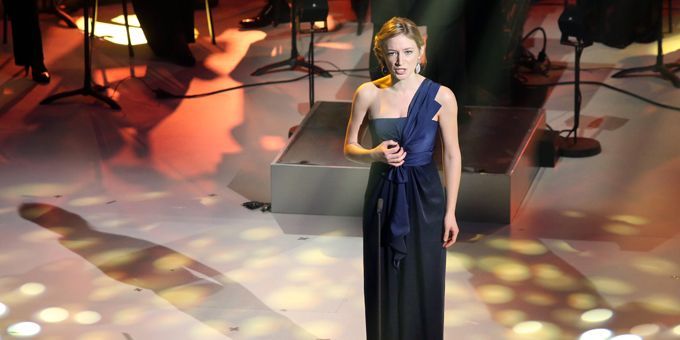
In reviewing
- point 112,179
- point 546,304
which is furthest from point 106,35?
point 546,304

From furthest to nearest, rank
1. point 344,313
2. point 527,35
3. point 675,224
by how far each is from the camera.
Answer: point 527,35, point 675,224, point 344,313

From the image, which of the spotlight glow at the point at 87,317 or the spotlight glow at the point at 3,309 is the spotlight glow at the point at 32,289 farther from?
the spotlight glow at the point at 87,317

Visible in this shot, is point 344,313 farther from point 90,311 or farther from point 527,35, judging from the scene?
point 527,35

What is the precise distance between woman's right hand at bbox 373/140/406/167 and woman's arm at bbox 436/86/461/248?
0.58 ft

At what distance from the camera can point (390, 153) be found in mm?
3299

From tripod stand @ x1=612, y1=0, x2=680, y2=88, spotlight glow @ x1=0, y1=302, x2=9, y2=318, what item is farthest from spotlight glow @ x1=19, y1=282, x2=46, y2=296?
tripod stand @ x1=612, y1=0, x2=680, y2=88

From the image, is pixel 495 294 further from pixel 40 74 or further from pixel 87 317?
pixel 40 74

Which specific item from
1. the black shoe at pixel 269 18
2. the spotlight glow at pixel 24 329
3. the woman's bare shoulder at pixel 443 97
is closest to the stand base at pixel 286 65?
the black shoe at pixel 269 18

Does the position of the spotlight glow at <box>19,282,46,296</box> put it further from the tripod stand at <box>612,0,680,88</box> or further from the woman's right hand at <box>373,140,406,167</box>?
the tripod stand at <box>612,0,680,88</box>

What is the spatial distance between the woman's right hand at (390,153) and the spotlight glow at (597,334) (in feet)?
4.33

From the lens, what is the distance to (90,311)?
14.9 ft

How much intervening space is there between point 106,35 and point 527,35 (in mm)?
3128

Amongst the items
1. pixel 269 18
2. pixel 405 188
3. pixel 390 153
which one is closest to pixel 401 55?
pixel 390 153

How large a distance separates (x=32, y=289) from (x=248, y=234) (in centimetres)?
102
